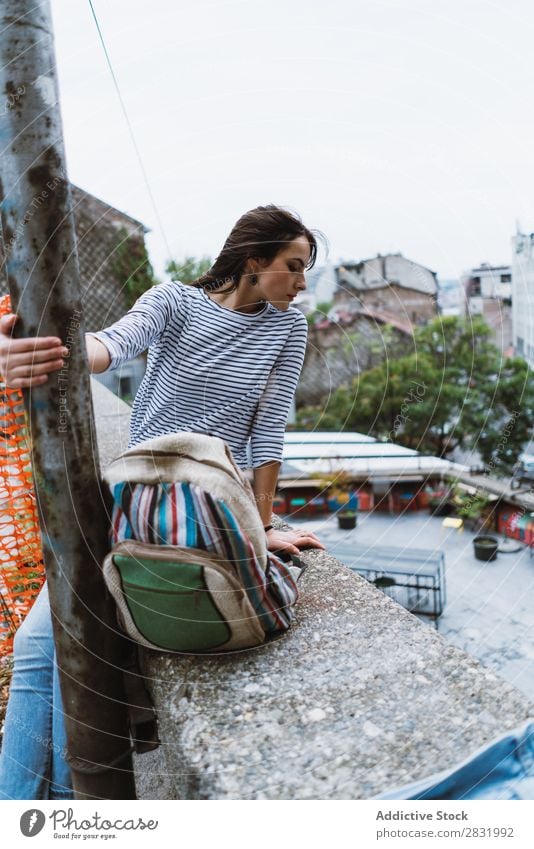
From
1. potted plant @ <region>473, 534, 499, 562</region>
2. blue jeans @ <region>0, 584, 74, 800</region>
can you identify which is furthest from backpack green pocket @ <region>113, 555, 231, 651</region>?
potted plant @ <region>473, 534, 499, 562</region>

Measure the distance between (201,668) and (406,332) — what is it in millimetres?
628

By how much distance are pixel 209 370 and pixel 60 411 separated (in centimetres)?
24

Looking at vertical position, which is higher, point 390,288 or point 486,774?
point 390,288

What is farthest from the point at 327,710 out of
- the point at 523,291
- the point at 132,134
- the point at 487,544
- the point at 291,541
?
the point at 487,544

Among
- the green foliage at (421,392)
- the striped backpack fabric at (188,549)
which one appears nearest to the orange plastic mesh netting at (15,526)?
the striped backpack fabric at (188,549)

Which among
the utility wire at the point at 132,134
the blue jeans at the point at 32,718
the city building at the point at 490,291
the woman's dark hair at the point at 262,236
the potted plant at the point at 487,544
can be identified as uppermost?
the utility wire at the point at 132,134

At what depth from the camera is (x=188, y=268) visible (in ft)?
3.31

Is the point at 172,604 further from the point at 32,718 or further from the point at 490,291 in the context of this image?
the point at 490,291

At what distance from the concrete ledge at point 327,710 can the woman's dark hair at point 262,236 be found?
49 cm

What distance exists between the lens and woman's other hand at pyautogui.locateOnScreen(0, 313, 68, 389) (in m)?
0.68

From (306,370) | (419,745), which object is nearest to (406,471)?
(306,370)

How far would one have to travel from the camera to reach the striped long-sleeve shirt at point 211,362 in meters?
0.89

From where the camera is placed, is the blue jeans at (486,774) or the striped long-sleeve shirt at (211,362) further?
the striped long-sleeve shirt at (211,362)

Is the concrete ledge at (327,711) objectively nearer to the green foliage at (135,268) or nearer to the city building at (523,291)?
the city building at (523,291)
